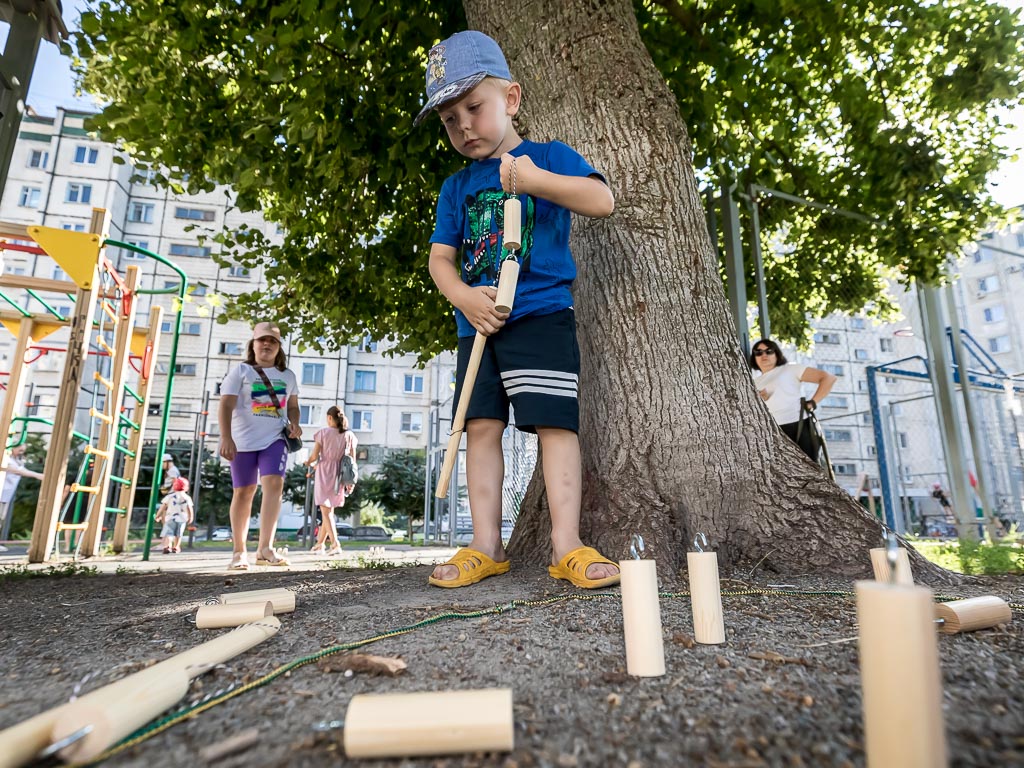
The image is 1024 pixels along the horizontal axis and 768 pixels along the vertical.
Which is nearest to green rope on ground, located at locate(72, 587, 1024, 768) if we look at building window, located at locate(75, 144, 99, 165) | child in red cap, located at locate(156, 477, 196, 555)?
child in red cap, located at locate(156, 477, 196, 555)

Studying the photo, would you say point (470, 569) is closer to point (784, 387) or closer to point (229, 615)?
point (229, 615)

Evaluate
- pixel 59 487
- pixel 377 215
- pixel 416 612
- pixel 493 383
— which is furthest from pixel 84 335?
pixel 416 612

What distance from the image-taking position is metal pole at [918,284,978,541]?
A: 718cm

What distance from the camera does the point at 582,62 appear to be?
3078mm

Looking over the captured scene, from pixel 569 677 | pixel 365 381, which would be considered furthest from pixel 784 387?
pixel 365 381

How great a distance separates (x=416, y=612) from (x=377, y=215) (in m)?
4.13

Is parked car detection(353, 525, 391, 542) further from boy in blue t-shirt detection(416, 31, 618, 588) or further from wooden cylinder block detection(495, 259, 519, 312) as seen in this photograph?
wooden cylinder block detection(495, 259, 519, 312)

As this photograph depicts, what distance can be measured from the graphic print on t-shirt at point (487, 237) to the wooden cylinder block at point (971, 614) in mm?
1616

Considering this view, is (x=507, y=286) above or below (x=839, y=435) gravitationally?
below

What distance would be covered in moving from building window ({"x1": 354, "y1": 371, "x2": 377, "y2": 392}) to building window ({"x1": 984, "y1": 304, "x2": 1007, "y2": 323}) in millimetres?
33126

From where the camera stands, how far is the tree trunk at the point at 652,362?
2.34 m

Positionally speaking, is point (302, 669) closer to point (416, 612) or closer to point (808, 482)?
point (416, 612)

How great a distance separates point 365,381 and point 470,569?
31.4m

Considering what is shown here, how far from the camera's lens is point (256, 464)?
439 cm
